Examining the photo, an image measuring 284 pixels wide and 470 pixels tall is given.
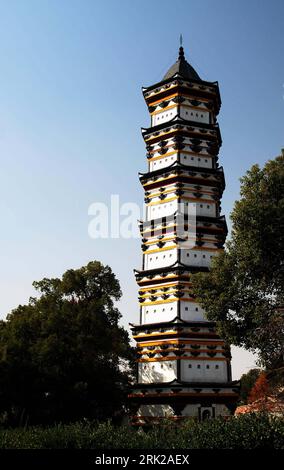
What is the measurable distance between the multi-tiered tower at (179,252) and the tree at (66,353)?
207 centimetres

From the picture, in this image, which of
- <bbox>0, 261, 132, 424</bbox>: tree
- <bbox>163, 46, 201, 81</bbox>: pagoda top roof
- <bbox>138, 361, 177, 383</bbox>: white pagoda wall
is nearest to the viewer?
<bbox>0, 261, 132, 424</bbox>: tree

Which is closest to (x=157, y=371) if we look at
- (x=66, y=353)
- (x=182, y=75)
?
(x=66, y=353)

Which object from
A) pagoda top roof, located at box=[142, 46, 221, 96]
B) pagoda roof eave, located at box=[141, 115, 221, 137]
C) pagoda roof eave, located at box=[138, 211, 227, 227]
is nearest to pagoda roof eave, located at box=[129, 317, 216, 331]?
pagoda roof eave, located at box=[138, 211, 227, 227]

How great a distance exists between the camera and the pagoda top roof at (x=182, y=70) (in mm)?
40256

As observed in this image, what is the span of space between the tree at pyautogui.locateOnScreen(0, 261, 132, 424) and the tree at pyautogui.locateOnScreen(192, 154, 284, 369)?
10.4 m

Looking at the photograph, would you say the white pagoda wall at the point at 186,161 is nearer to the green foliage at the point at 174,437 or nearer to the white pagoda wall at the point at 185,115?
the white pagoda wall at the point at 185,115

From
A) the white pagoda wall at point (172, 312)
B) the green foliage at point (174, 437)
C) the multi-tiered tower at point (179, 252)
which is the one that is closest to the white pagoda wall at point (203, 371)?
the multi-tiered tower at point (179, 252)

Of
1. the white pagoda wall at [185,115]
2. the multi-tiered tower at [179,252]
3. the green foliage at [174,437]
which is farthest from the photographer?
the white pagoda wall at [185,115]

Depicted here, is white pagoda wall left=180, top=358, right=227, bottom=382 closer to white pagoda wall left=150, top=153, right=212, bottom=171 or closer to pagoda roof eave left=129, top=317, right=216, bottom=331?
pagoda roof eave left=129, top=317, right=216, bottom=331

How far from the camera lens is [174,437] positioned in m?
17.8

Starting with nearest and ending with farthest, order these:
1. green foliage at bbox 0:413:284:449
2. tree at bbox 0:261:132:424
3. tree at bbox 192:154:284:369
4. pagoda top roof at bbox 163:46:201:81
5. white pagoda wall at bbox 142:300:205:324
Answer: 1. green foliage at bbox 0:413:284:449
2. tree at bbox 192:154:284:369
3. tree at bbox 0:261:132:424
4. white pagoda wall at bbox 142:300:205:324
5. pagoda top roof at bbox 163:46:201:81

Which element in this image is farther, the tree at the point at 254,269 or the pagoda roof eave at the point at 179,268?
the pagoda roof eave at the point at 179,268

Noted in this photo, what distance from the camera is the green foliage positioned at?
51.1 ft

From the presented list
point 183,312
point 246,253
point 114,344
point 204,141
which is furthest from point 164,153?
point 246,253
